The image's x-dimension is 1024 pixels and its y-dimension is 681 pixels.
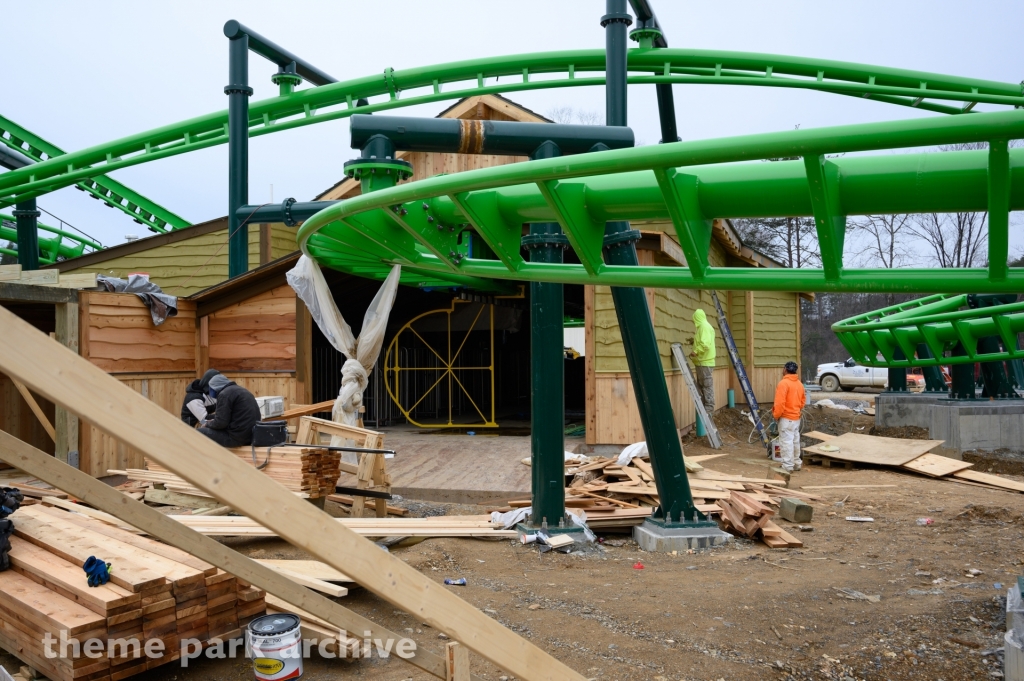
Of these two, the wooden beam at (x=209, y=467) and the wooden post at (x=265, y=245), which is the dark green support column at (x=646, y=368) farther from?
the wooden post at (x=265, y=245)

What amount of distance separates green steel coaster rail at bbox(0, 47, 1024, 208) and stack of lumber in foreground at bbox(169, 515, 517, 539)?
9.15 m

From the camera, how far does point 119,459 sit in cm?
1160

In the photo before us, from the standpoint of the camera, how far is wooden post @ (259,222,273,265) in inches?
691

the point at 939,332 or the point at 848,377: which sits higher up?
the point at 939,332

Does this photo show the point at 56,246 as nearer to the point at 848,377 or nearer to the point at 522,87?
the point at 522,87

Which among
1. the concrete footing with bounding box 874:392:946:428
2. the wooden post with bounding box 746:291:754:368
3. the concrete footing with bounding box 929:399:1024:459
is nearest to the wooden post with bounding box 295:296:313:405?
the concrete footing with bounding box 929:399:1024:459

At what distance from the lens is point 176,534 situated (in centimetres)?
345

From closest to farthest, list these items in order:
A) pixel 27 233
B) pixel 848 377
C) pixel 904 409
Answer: pixel 904 409, pixel 27 233, pixel 848 377

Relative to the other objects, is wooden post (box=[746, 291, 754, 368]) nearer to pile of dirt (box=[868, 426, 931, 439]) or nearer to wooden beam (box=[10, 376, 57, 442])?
pile of dirt (box=[868, 426, 931, 439])

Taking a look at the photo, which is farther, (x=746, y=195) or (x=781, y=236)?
(x=781, y=236)

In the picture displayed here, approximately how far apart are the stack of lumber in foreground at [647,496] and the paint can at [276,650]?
14.8ft

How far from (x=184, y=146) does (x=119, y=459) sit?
23.8 ft

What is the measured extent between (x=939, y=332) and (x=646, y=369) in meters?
9.78

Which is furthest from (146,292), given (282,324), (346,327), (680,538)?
(680,538)
